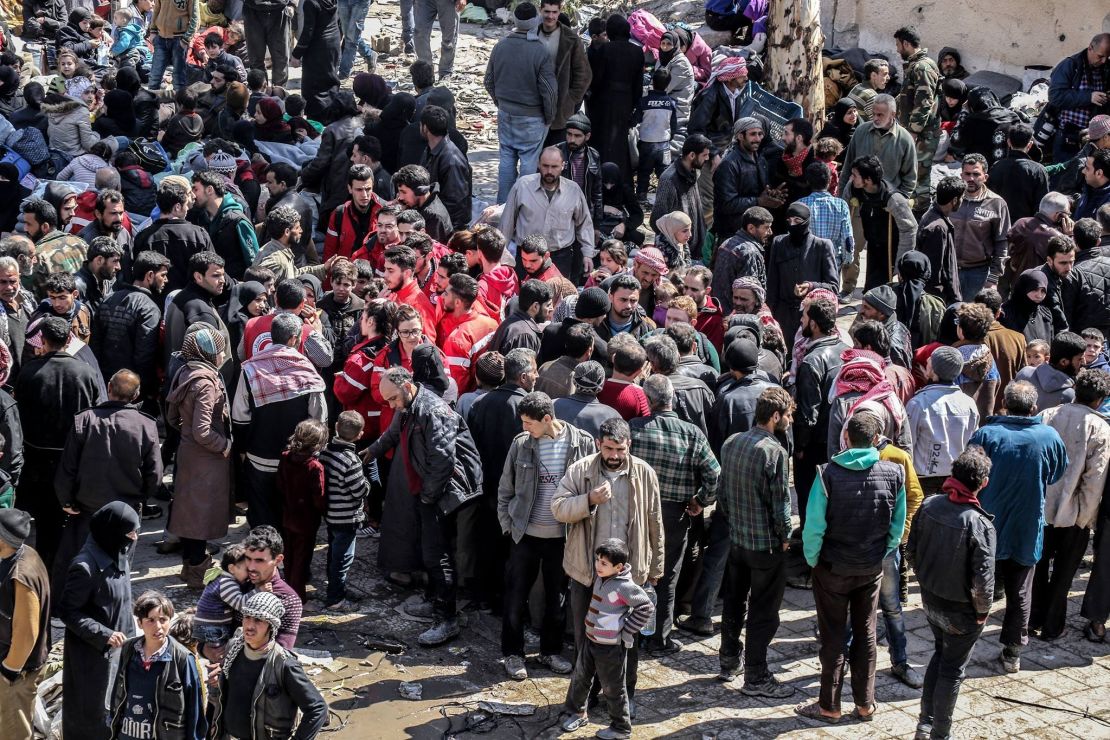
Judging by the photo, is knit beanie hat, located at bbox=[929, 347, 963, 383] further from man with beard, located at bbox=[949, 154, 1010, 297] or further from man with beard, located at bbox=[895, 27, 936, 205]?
man with beard, located at bbox=[895, 27, 936, 205]

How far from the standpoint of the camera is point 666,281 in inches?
392

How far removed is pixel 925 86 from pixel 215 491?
925 cm

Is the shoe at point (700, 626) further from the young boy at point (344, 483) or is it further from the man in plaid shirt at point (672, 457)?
the young boy at point (344, 483)

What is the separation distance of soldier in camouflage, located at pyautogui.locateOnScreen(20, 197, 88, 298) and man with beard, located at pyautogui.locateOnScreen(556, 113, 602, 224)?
4146 mm

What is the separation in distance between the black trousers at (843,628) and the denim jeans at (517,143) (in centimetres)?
691

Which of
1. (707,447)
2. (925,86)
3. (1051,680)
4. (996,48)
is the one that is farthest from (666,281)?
(996,48)

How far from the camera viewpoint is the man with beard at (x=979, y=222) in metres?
11.8

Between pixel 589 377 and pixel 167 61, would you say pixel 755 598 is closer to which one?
pixel 589 377

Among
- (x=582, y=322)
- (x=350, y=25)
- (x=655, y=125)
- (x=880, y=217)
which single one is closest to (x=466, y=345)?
(x=582, y=322)

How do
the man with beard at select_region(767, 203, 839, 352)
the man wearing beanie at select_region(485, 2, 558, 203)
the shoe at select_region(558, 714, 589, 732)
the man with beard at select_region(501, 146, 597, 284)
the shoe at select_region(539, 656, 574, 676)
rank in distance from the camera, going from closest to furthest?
the shoe at select_region(558, 714, 589, 732) < the shoe at select_region(539, 656, 574, 676) < the man with beard at select_region(767, 203, 839, 352) < the man with beard at select_region(501, 146, 597, 284) < the man wearing beanie at select_region(485, 2, 558, 203)

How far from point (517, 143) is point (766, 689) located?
7.11 m

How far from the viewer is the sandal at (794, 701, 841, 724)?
7.65 metres

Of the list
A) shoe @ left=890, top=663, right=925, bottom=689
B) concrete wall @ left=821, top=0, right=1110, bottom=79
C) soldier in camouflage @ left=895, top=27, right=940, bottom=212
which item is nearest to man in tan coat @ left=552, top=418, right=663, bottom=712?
shoe @ left=890, top=663, right=925, bottom=689

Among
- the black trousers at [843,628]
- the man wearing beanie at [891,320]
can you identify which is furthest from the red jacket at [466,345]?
the black trousers at [843,628]
